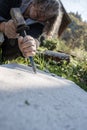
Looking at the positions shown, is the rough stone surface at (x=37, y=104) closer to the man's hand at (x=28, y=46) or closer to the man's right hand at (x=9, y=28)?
the man's hand at (x=28, y=46)

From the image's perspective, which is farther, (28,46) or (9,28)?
(9,28)

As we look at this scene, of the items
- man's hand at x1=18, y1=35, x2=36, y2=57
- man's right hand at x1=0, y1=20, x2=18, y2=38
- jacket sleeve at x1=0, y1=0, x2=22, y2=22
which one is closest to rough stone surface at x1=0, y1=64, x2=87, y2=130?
man's hand at x1=18, y1=35, x2=36, y2=57

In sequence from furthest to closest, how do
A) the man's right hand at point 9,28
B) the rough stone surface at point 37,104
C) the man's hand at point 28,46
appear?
the man's right hand at point 9,28, the man's hand at point 28,46, the rough stone surface at point 37,104

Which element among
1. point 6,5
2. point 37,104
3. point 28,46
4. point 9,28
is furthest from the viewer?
point 6,5

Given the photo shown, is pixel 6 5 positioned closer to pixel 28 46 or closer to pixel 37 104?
pixel 28 46

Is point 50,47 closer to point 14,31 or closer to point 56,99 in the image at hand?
point 14,31

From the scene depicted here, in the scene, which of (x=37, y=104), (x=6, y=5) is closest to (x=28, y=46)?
(x=37, y=104)

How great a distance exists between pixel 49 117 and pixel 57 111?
0.31 feet

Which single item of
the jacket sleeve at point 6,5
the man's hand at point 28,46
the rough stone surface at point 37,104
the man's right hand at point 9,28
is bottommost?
the rough stone surface at point 37,104

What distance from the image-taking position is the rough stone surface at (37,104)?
1.69m

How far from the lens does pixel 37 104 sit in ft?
6.13

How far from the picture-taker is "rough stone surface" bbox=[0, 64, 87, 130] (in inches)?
66.6

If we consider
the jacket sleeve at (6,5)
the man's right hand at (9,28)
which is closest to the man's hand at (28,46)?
the man's right hand at (9,28)

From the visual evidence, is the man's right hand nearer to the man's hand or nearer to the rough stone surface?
the man's hand
